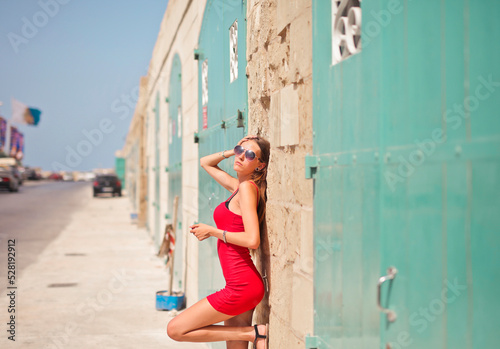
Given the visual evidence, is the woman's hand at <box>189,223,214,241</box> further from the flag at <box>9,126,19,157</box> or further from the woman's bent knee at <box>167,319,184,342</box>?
the flag at <box>9,126,19,157</box>

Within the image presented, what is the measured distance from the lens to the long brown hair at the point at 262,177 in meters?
3.75

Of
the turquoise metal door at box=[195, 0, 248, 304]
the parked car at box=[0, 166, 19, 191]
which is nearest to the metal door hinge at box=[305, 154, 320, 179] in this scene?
the turquoise metal door at box=[195, 0, 248, 304]

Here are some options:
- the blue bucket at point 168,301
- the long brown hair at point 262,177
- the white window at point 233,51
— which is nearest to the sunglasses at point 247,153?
the long brown hair at point 262,177

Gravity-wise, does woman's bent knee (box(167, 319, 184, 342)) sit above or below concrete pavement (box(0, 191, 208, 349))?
above

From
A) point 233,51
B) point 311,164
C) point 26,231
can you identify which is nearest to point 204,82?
point 233,51

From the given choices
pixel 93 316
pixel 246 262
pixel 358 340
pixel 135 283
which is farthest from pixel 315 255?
pixel 135 283

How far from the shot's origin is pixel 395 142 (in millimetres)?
1922

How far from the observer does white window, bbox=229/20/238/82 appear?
469 centimetres

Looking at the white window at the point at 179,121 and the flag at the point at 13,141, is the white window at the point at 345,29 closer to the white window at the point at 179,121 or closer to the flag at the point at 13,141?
Result: the white window at the point at 179,121

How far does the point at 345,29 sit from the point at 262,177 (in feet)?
5.39

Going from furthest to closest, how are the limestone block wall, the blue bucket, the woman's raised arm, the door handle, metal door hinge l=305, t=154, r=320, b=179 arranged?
the blue bucket → the woman's raised arm → the limestone block wall → metal door hinge l=305, t=154, r=320, b=179 → the door handle

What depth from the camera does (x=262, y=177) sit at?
154 inches

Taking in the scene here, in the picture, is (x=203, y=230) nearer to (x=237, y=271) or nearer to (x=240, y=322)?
(x=237, y=271)

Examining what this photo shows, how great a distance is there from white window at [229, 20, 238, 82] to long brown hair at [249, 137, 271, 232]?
3.61 feet
